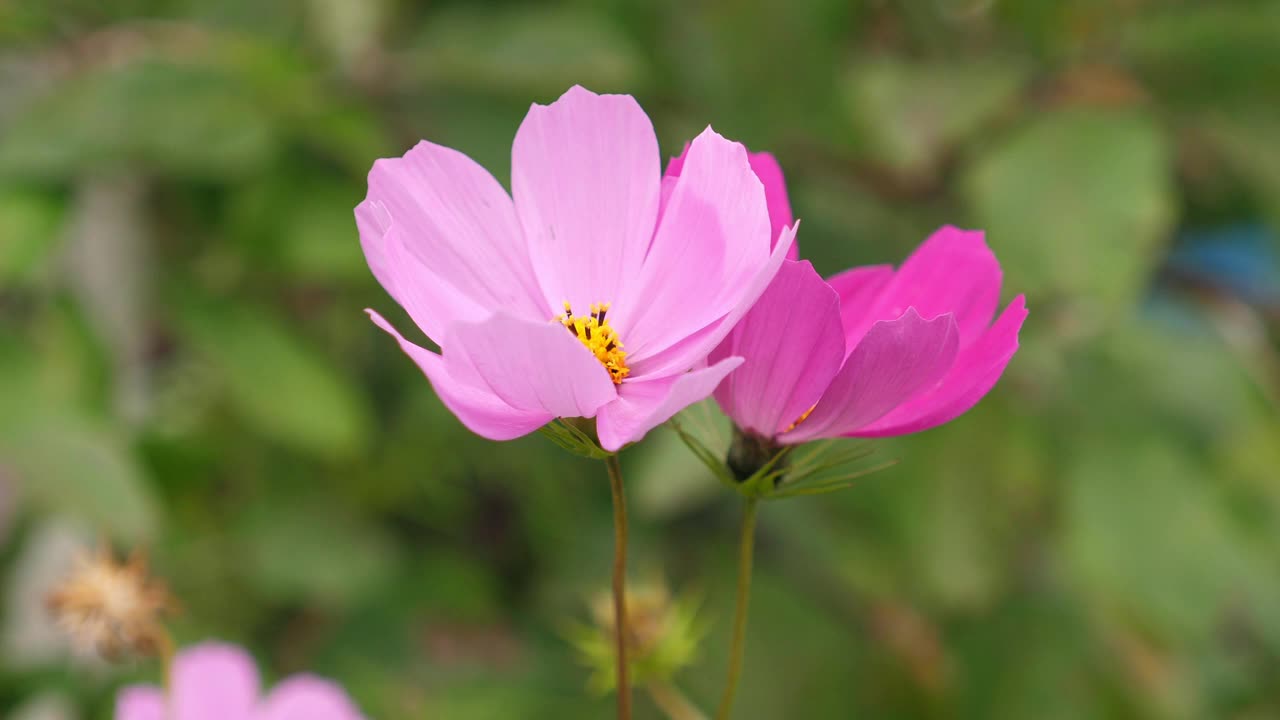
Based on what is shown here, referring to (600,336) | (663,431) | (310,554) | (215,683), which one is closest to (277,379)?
(310,554)

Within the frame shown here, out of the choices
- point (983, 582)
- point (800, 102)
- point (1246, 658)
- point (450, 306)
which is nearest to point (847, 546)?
point (983, 582)

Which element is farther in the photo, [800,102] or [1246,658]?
[1246,658]

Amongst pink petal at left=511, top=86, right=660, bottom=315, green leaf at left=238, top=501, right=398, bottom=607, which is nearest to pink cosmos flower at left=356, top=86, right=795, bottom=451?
pink petal at left=511, top=86, right=660, bottom=315

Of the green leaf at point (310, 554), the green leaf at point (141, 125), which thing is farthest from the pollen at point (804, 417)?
the green leaf at point (310, 554)

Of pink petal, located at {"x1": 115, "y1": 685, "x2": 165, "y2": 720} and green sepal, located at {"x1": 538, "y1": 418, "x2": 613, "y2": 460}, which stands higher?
green sepal, located at {"x1": 538, "y1": 418, "x2": 613, "y2": 460}

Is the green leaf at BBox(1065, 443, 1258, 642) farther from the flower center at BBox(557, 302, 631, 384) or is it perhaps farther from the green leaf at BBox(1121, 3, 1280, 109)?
the flower center at BBox(557, 302, 631, 384)

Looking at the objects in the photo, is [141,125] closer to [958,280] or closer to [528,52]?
[528,52]

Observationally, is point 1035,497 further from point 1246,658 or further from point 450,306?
point 450,306
